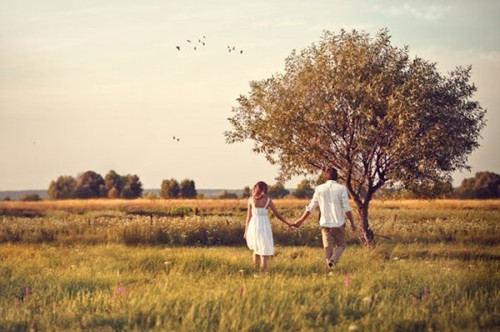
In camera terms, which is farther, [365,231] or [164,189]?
[164,189]

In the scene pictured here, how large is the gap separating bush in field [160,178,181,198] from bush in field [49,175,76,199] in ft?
72.1

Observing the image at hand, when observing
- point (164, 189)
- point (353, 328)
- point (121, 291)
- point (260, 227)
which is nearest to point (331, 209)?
point (260, 227)

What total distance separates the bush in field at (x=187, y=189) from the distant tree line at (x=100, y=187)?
634 inches

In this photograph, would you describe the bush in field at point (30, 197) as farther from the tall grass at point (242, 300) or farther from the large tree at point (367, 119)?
the tall grass at point (242, 300)

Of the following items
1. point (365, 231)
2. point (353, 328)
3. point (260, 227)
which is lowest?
point (353, 328)

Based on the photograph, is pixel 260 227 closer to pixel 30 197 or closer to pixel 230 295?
pixel 230 295

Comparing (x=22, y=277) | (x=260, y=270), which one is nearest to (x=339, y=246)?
(x=260, y=270)

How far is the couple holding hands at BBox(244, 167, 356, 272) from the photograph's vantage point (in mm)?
17938

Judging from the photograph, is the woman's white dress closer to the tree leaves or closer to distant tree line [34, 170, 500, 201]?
the tree leaves

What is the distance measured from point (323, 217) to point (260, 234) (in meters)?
1.74

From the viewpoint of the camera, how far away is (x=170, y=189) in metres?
108

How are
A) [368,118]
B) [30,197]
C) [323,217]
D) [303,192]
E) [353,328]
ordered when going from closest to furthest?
1. [353,328]
2. [323,217]
3. [368,118]
4. [303,192]
5. [30,197]

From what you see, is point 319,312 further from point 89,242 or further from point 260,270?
point 89,242

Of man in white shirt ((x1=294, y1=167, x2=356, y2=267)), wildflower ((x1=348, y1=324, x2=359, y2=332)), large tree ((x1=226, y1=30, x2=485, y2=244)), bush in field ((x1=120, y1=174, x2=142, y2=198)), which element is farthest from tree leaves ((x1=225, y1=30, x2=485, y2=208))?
bush in field ((x1=120, y1=174, x2=142, y2=198))
